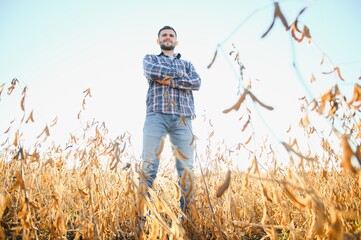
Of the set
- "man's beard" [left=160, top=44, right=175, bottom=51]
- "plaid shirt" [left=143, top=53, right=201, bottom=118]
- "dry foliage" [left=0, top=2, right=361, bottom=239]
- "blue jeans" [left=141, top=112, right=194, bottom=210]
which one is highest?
"man's beard" [left=160, top=44, right=175, bottom=51]

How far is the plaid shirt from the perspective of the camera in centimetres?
200

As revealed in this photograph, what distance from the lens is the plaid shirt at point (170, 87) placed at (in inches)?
78.7

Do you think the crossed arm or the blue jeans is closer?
the blue jeans

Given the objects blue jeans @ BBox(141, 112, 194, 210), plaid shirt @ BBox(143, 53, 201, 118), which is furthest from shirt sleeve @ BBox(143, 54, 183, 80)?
blue jeans @ BBox(141, 112, 194, 210)

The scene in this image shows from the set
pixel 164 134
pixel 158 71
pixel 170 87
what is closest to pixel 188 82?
pixel 170 87

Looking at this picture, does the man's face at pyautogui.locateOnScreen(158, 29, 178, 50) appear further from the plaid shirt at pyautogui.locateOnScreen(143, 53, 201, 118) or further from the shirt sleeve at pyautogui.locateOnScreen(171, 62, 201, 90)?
the shirt sleeve at pyautogui.locateOnScreen(171, 62, 201, 90)

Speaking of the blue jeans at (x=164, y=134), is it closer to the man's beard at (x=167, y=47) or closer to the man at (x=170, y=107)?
the man at (x=170, y=107)

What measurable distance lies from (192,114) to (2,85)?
4.48ft

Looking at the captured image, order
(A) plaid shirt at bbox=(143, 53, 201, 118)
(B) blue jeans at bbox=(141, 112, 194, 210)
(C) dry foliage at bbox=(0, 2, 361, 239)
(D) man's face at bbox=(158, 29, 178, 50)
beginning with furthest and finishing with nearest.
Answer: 1. (D) man's face at bbox=(158, 29, 178, 50)
2. (A) plaid shirt at bbox=(143, 53, 201, 118)
3. (B) blue jeans at bbox=(141, 112, 194, 210)
4. (C) dry foliage at bbox=(0, 2, 361, 239)

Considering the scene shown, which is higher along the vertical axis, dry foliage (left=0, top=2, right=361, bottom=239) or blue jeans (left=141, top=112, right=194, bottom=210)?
blue jeans (left=141, top=112, right=194, bottom=210)

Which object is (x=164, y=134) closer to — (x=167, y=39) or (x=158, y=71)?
(x=158, y=71)

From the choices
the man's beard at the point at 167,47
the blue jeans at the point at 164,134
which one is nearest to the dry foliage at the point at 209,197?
the blue jeans at the point at 164,134

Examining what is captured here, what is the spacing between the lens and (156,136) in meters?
1.88

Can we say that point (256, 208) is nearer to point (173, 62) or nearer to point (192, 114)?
point (192, 114)
